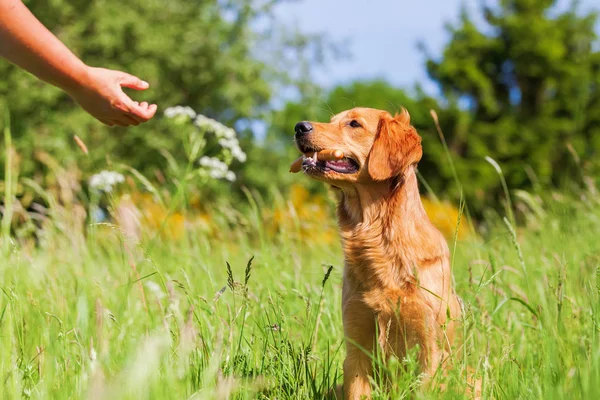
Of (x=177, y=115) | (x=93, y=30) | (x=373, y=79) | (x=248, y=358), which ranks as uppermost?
(x=373, y=79)

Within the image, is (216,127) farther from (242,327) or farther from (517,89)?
(517,89)

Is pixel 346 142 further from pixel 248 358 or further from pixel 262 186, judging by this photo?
pixel 262 186

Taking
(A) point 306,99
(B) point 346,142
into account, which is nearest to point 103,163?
(A) point 306,99

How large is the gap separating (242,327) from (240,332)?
501mm

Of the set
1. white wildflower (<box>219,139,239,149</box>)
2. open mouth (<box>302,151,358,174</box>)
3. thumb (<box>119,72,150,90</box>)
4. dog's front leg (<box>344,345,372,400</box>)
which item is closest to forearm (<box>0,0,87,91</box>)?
thumb (<box>119,72,150,90</box>)

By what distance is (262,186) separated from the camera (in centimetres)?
2123

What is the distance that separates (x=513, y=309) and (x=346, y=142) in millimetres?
1451

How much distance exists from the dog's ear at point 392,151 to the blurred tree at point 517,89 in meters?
22.5

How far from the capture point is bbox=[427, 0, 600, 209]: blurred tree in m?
26.0

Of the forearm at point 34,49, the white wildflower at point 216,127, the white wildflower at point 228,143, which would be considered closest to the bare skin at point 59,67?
the forearm at point 34,49

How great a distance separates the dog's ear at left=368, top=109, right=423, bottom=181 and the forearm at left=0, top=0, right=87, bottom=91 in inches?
58.3

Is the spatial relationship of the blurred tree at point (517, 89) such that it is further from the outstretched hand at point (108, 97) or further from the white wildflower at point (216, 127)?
the outstretched hand at point (108, 97)

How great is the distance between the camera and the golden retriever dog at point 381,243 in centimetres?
297

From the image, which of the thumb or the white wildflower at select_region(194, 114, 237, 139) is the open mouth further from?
the white wildflower at select_region(194, 114, 237, 139)
